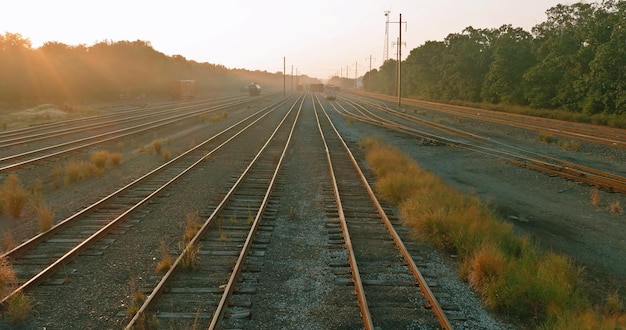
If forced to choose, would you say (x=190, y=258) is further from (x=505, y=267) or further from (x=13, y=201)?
(x=13, y=201)

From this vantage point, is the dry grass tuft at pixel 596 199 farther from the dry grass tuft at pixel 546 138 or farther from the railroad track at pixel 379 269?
the dry grass tuft at pixel 546 138

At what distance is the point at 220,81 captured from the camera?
14512 cm

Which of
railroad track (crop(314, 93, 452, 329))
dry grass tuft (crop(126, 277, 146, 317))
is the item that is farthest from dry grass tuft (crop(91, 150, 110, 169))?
dry grass tuft (crop(126, 277, 146, 317))

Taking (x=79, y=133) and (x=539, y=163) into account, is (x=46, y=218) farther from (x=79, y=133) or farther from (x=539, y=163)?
(x=79, y=133)

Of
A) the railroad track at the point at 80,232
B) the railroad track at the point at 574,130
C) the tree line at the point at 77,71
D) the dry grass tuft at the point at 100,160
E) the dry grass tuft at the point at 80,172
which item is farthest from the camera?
the tree line at the point at 77,71

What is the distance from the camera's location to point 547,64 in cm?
3869

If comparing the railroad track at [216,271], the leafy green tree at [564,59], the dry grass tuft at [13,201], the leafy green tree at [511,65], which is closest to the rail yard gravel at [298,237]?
the dry grass tuft at [13,201]

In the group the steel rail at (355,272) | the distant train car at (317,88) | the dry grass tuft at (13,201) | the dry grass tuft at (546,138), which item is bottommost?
the steel rail at (355,272)

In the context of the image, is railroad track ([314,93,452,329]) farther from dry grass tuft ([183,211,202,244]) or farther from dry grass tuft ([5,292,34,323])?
dry grass tuft ([5,292,34,323])

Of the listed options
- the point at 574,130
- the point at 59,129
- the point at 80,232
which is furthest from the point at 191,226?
the point at 574,130

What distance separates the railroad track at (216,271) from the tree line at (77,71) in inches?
1850

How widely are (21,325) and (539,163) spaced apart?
16.9 metres

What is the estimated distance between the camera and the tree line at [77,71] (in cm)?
5491

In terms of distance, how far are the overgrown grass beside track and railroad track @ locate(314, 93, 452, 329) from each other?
31.0 inches
